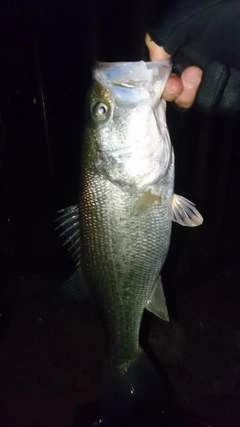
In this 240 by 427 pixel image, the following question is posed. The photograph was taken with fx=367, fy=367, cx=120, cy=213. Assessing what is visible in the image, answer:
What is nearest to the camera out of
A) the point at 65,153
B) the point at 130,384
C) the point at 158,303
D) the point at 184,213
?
the point at 184,213

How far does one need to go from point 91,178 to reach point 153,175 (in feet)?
0.70

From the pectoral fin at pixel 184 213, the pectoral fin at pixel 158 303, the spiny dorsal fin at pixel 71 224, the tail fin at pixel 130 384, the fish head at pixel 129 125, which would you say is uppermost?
the fish head at pixel 129 125

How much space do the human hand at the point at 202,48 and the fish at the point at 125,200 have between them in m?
0.15

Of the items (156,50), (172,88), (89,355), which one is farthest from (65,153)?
Result: (172,88)

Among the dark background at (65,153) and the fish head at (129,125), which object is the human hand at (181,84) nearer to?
the fish head at (129,125)

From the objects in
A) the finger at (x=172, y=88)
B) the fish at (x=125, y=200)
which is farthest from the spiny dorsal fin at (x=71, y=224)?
the finger at (x=172, y=88)

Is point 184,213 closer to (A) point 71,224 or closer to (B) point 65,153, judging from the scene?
(A) point 71,224

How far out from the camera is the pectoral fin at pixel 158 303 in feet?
4.57

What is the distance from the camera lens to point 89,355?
2547mm

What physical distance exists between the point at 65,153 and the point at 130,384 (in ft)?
11.0

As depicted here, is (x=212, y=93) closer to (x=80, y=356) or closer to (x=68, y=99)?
(x=80, y=356)

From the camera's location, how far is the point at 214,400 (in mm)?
2256

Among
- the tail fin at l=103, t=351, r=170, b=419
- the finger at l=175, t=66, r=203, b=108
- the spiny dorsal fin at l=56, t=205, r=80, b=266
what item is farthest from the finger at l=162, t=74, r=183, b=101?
the tail fin at l=103, t=351, r=170, b=419

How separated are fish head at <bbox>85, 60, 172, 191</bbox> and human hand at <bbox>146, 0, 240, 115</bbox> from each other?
0.10 meters
